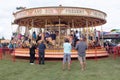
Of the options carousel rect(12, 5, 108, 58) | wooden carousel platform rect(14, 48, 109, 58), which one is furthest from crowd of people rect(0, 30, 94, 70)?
wooden carousel platform rect(14, 48, 109, 58)

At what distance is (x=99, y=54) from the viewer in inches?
1006

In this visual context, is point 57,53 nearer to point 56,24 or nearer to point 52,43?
point 52,43

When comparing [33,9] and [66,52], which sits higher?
[33,9]

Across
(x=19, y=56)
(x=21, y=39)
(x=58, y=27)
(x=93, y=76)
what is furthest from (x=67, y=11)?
(x=93, y=76)

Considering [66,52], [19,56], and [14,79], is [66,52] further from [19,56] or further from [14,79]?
[19,56]

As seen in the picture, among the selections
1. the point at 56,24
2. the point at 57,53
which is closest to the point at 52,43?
the point at 57,53

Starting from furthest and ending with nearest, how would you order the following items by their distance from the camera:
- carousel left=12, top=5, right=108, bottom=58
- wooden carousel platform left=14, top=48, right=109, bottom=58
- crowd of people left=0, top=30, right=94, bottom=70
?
1. carousel left=12, top=5, right=108, bottom=58
2. wooden carousel platform left=14, top=48, right=109, bottom=58
3. crowd of people left=0, top=30, right=94, bottom=70

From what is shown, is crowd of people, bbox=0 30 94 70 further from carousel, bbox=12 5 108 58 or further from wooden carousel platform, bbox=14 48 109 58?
wooden carousel platform, bbox=14 48 109 58

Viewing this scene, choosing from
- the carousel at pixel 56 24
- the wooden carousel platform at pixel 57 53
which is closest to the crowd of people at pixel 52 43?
the carousel at pixel 56 24

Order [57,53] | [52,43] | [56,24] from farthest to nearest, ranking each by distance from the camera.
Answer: [56,24] → [52,43] → [57,53]

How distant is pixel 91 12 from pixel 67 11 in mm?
2332

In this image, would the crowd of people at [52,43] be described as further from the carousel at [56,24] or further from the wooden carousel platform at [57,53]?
the wooden carousel platform at [57,53]

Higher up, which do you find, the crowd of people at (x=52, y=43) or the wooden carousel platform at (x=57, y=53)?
the crowd of people at (x=52, y=43)

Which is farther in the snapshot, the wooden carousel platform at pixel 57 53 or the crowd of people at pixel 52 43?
the wooden carousel platform at pixel 57 53
